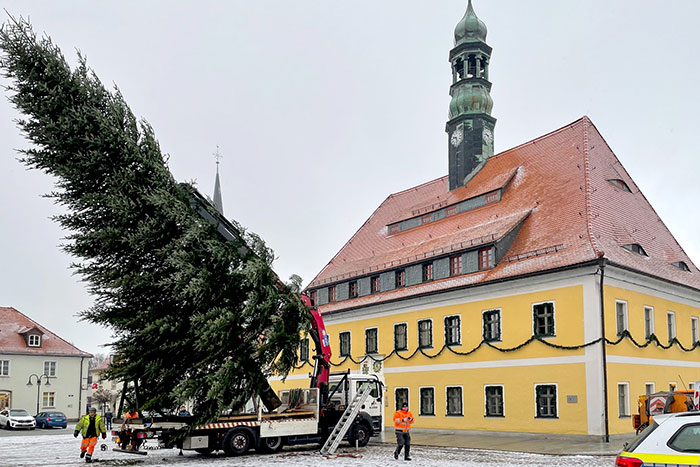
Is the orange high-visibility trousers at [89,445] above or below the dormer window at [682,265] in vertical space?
below

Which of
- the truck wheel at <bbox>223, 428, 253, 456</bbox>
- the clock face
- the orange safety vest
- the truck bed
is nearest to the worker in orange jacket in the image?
the orange safety vest

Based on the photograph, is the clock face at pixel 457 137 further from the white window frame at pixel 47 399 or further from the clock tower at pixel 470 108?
the white window frame at pixel 47 399

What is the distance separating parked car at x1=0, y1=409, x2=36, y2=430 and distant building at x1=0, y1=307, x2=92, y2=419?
10.5 meters

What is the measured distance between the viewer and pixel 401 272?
3547 cm

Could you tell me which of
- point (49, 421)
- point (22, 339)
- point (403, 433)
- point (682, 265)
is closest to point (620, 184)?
point (682, 265)

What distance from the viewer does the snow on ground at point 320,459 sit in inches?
711

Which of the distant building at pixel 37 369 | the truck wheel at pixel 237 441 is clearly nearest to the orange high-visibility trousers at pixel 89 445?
the truck wheel at pixel 237 441

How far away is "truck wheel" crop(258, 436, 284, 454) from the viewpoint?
21188 millimetres

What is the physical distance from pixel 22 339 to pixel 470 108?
40028 mm

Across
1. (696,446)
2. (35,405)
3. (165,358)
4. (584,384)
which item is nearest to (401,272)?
(584,384)

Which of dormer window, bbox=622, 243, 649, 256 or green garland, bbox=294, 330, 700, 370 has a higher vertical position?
dormer window, bbox=622, 243, 649, 256

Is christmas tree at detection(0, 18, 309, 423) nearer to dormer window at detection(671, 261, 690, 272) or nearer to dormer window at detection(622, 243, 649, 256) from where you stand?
dormer window at detection(622, 243, 649, 256)

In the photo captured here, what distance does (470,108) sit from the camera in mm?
38094

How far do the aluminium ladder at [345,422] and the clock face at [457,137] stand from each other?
1855 cm
